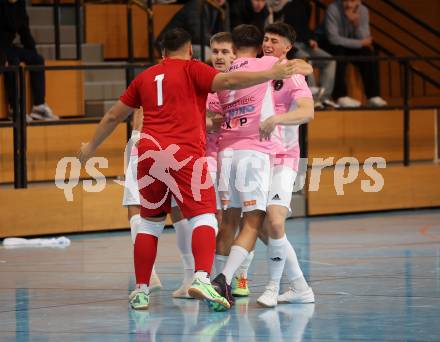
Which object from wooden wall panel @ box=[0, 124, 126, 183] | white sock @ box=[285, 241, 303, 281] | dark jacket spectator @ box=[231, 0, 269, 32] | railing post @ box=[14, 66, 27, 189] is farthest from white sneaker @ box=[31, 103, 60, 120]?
white sock @ box=[285, 241, 303, 281]

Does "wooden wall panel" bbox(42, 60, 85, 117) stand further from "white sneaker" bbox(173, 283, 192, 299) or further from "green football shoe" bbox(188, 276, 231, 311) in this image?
"green football shoe" bbox(188, 276, 231, 311)

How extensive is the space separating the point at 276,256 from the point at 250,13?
7.75 meters

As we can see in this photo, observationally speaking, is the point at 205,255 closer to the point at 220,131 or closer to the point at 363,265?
the point at 220,131

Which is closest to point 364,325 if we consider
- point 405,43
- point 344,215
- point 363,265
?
point 363,265

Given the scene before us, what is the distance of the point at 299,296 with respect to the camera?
852 cm

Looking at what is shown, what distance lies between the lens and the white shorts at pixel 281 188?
852 centimetres

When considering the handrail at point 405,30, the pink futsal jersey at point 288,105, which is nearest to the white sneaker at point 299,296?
the pink futsal jersey at point 288,105

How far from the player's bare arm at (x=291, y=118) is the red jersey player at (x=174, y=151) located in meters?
0.42

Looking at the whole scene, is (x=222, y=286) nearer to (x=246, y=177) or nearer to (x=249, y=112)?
(x=246, y=177)

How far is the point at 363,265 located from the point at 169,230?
3682 millimetres

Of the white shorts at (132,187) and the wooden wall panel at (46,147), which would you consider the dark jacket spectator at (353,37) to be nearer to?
the wooden wall panel at (46,147)

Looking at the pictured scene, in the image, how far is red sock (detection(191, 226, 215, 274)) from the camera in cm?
815

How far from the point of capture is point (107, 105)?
A: 15062 millimetres

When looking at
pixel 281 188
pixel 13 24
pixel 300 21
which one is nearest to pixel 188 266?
pixel 281 188
